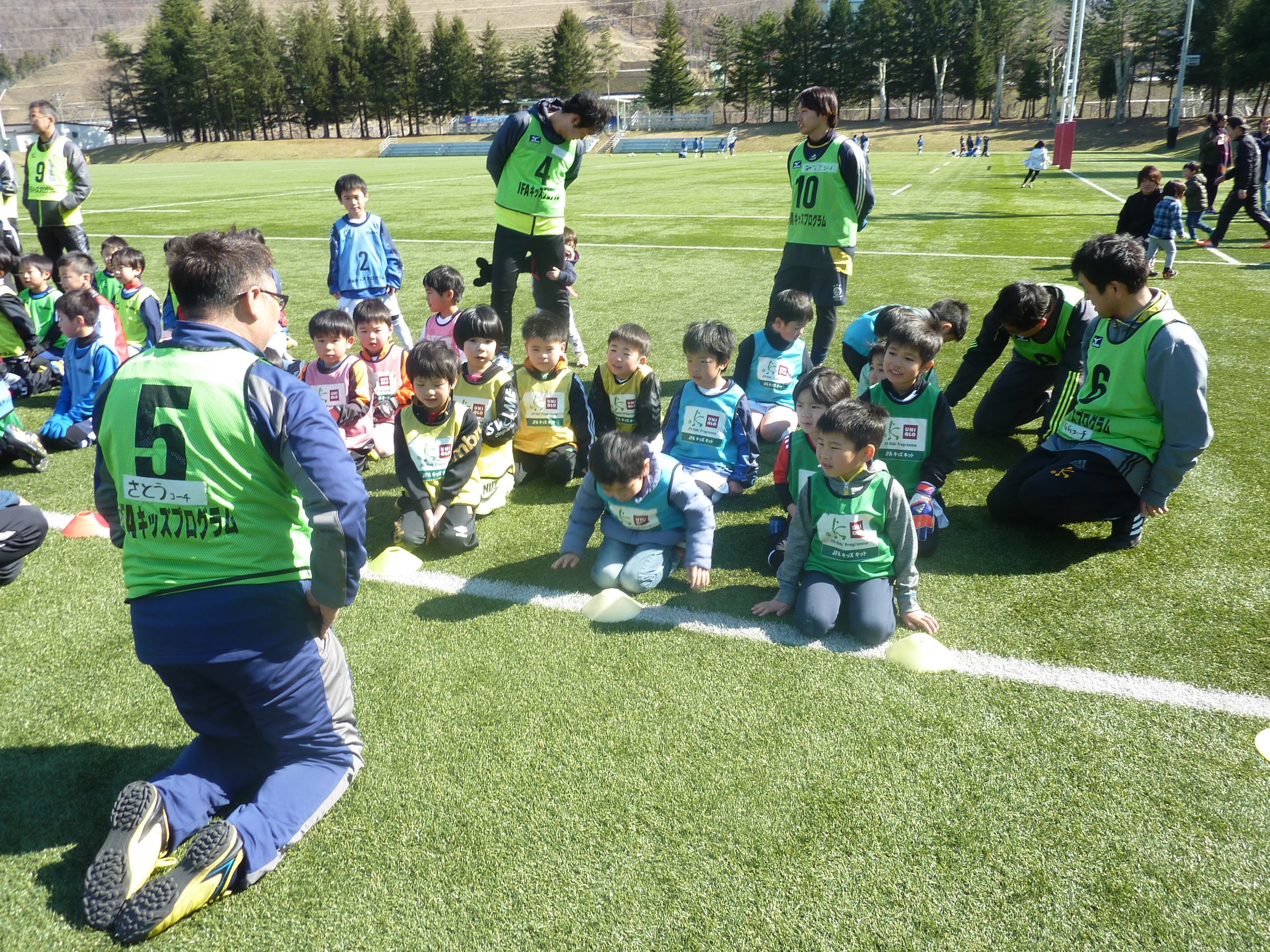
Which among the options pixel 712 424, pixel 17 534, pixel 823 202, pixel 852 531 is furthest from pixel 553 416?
pixel 823 202

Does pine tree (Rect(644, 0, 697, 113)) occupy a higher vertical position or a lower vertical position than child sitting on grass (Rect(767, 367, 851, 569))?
higher

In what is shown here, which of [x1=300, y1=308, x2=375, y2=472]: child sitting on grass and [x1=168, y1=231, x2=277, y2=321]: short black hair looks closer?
[x1=168, y1=231, x2=277, y2=321]: short black hair

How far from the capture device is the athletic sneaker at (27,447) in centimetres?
554

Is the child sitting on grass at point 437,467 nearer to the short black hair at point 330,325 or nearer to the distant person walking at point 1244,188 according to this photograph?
the short black hair at point 330,325

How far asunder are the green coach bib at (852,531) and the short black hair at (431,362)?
209 centimetres

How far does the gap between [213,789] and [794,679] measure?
2.18 m

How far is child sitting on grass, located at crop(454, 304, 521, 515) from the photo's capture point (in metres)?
4.94

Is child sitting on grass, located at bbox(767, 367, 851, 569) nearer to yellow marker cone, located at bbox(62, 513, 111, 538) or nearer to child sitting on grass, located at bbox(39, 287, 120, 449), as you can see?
yellow marker cone, located at bbox(62, 513, 111, 538)

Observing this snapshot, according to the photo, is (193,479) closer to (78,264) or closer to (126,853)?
(126,853)

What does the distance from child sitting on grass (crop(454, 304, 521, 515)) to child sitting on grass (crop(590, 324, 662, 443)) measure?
572 millimetres

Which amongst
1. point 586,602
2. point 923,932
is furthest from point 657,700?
point 923,932

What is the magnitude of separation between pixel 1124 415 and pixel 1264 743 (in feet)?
6.25

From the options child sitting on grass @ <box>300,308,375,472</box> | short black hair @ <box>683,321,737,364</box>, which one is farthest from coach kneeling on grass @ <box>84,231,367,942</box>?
child sitting on grass @ <box>300,308,375,472</box>

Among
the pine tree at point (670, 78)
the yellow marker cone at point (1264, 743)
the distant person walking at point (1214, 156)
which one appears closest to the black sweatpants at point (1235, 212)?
the distant person walking at point (1214, 156)
